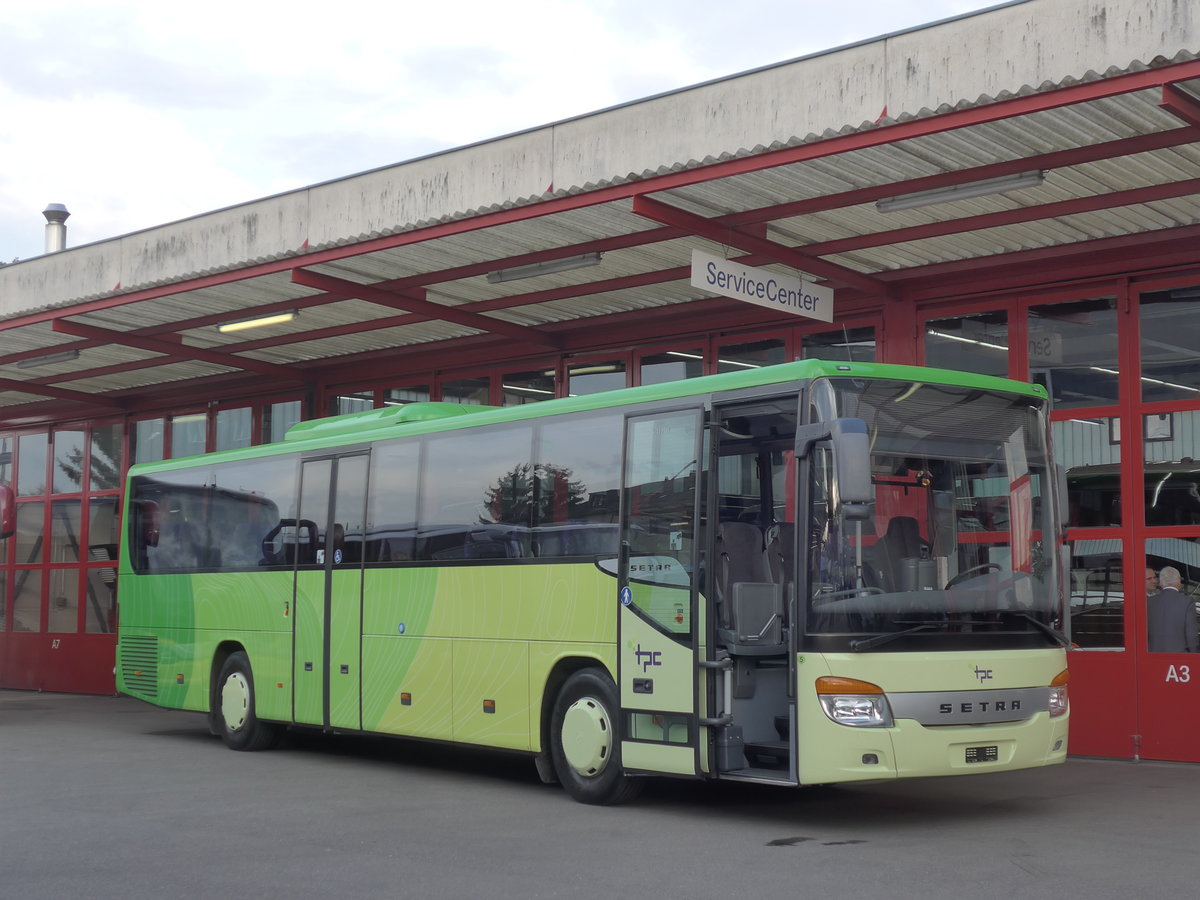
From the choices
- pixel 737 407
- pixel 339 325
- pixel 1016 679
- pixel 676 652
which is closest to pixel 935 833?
pixel 1016 679

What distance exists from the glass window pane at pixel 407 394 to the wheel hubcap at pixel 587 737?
9394 mm

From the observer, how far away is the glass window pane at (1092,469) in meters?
13.4

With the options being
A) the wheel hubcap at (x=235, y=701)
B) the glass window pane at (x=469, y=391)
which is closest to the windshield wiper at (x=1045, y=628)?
the wheel hubcap at (x=235, y=701)

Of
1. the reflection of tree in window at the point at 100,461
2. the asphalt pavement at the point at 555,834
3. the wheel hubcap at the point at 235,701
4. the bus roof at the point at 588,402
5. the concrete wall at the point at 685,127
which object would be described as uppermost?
the concrete wall at the point at 685,127

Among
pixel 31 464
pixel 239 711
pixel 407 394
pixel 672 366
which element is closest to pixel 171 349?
pixel 407 394

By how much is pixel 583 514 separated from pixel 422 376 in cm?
919

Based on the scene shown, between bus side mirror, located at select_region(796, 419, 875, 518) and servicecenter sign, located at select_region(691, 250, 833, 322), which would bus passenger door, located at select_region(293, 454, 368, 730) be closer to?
servicecenter sign, located at select_region(691, 250, 833, 322)

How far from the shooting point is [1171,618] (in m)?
13.0

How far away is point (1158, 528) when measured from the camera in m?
13.1

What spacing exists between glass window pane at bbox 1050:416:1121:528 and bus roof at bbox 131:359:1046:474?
3.37 meters

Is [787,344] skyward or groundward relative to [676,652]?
skyward

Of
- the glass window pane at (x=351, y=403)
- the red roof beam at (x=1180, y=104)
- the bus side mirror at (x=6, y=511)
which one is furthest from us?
the glass window pane at (x=351, y=403)

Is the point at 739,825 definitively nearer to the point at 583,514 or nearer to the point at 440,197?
the point at 583,514

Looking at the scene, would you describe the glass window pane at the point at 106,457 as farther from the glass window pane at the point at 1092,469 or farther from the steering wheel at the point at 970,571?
the steering wheel at the point at 970,571
